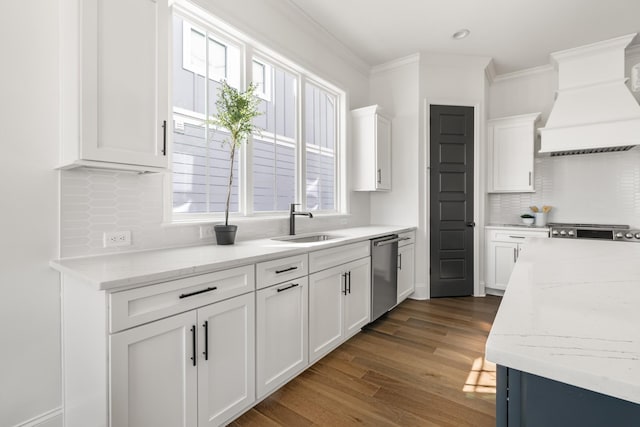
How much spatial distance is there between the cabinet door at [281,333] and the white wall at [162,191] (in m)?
0.73

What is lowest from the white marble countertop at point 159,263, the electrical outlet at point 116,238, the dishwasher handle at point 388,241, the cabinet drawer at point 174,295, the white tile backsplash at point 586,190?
the cabinet drawer at point 174,295

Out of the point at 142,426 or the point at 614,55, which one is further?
the point at 614,55

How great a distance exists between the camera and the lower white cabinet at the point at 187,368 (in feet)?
4.18

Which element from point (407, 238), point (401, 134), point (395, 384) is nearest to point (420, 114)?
point (401, 134)

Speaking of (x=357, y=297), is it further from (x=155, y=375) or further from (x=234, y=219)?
(x=155, y=375)

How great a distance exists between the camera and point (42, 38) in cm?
157

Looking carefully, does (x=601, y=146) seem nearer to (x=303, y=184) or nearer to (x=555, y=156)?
(x=555, y=156)

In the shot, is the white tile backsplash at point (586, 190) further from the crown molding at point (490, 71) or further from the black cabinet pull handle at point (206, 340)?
the black cabinet pull handle at point (206, 340)

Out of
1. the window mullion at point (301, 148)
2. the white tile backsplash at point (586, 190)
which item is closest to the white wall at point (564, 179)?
the white tile backsplash at point (586, 190)

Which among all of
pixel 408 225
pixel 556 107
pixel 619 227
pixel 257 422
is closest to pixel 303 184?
pixel 408 225

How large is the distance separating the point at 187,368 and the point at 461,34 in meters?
4.09

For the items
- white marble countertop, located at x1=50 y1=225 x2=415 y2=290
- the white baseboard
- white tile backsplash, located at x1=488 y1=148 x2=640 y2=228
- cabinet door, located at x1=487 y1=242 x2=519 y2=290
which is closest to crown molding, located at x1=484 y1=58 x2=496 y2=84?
white tile backsplash, located at x1=488 y1=148 x2=640 y2=228

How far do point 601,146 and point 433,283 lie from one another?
242 cm

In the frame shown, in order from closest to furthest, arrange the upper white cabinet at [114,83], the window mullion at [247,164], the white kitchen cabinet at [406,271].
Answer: the upper white cabinet at [114,83] < the window mullion at [247,164] < the white kitchen cabinet at [406,271]
